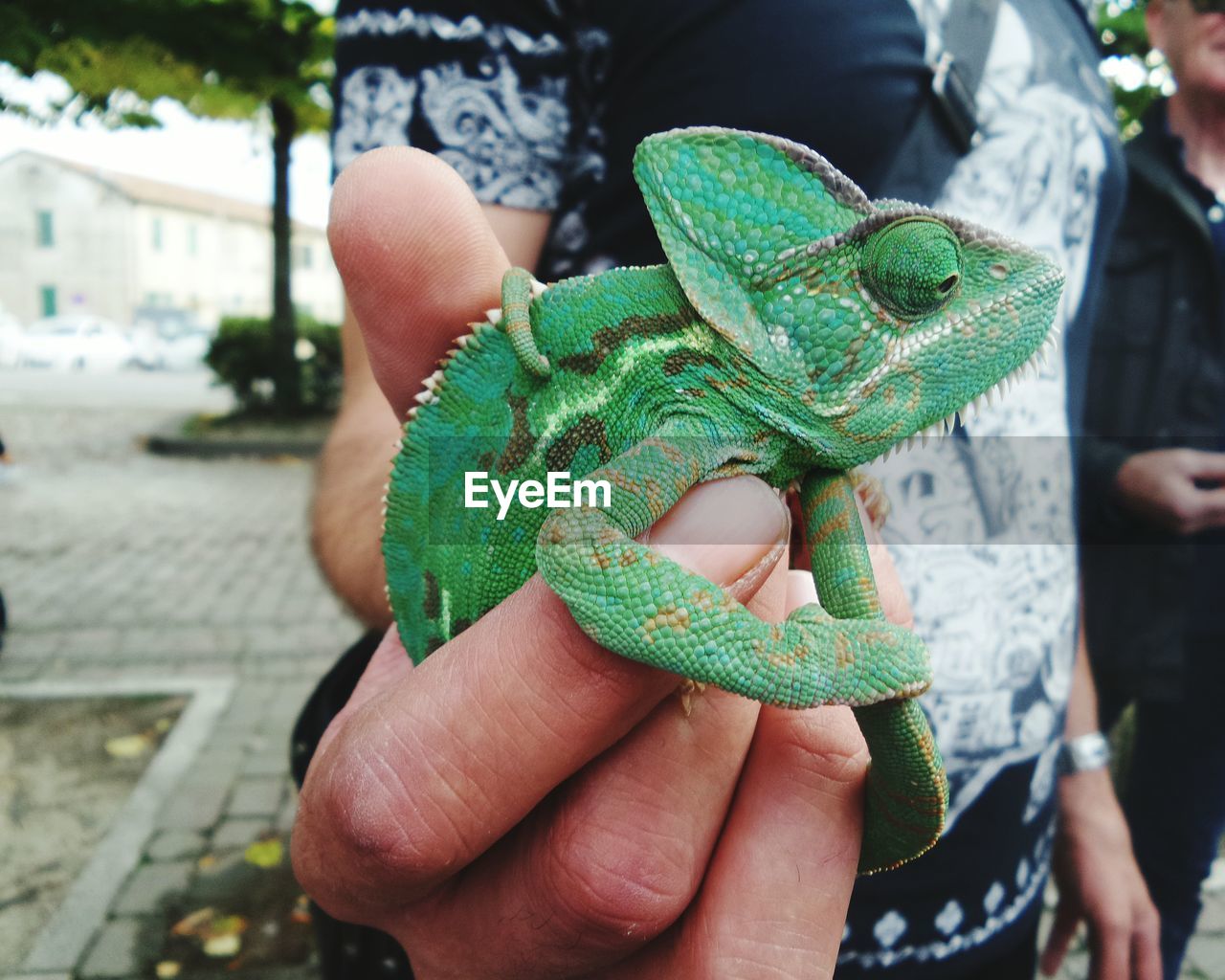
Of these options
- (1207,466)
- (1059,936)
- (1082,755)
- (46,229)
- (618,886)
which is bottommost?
(46,229)

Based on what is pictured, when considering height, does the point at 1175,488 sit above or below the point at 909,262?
below

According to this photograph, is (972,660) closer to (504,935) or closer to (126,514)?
(504,935)

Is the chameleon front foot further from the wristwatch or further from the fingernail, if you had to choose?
the wristwatch

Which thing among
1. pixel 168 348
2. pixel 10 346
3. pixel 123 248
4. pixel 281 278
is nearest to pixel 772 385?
pixel 281 278

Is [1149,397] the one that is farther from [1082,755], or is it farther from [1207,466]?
[1082,755]

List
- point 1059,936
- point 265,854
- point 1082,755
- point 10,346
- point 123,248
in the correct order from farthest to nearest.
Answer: point 123,248
point 10,346
point 265,854
point 1059,936
point 1082,755

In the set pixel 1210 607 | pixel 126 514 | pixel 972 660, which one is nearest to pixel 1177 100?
pixel 1210 607
